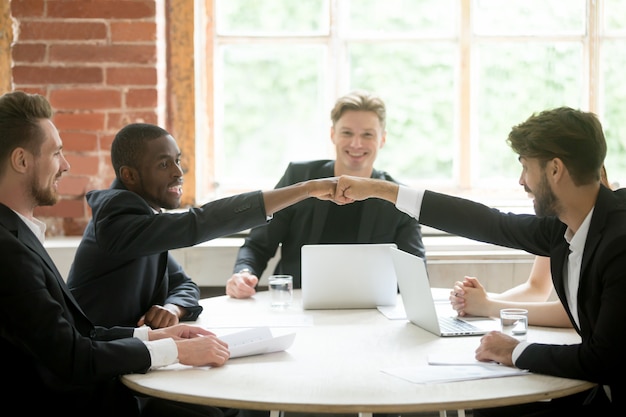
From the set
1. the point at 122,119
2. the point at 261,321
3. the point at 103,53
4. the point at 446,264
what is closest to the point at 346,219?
the point at 446,264

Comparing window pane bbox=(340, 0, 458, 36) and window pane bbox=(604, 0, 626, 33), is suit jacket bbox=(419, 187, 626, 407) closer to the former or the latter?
window pane bbox=(340, 0, 458, 36)

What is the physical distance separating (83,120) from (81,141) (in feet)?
0.32

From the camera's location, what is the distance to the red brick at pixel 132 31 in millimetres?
3666

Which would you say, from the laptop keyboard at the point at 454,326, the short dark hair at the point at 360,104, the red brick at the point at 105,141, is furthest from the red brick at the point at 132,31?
the laptop keyboard at the point at 454,326

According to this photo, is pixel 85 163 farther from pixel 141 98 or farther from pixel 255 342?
pixel 255 342

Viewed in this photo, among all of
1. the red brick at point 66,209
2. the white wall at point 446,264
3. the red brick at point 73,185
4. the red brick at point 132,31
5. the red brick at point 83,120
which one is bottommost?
the white wall at point 446,264

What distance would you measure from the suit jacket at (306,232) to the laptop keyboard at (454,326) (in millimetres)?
766

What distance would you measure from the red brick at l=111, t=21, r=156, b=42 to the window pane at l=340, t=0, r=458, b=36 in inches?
39.4

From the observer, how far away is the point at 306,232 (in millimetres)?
3361

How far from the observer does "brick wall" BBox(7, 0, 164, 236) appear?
12.0 ft

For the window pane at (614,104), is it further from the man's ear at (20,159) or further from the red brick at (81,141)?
the man's ear at (20,159)

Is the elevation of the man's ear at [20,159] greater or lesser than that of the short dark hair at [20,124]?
lesser

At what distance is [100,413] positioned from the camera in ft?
6.48

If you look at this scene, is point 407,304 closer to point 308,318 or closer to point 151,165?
point 308,318
